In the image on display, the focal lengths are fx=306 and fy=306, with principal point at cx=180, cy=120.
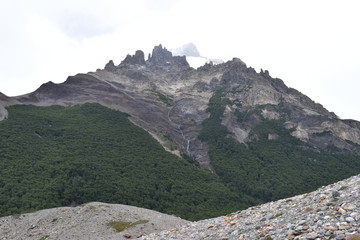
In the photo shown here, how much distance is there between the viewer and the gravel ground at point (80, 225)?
53.9 metres

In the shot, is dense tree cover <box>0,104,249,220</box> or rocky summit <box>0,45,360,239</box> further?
rocky summit <box>0,45,360,239</box>

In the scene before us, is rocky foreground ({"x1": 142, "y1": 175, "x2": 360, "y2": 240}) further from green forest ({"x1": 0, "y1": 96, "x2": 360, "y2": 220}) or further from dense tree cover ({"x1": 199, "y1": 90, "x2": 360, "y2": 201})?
dense tree cover ({"x1": 199, "y1": 90, "x2": 360, "y2": 201})

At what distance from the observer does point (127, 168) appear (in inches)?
5064

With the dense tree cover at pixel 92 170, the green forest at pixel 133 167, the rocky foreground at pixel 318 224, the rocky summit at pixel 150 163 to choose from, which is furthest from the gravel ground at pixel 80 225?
the rocky foreground at pixel 318 224

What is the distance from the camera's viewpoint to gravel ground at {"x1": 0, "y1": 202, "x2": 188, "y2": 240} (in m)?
53.9

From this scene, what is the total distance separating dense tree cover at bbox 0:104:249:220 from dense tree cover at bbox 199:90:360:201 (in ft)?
48.1


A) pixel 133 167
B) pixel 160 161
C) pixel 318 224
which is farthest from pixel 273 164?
pixel 318 224

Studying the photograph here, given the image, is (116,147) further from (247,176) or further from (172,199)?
(247,176)

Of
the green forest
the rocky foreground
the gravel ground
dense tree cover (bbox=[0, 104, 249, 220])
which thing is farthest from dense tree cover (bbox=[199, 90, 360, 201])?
the rocky foreground

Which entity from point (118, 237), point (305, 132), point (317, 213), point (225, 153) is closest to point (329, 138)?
point (305, 132)

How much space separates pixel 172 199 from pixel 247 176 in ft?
172

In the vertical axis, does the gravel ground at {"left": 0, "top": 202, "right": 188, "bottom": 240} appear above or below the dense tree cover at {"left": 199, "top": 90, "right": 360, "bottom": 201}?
below

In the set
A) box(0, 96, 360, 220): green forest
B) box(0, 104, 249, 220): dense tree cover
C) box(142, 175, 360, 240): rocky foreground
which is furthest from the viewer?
box(0, 96, 360, 220): green forest

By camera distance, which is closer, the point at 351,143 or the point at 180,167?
the point at 180,167
